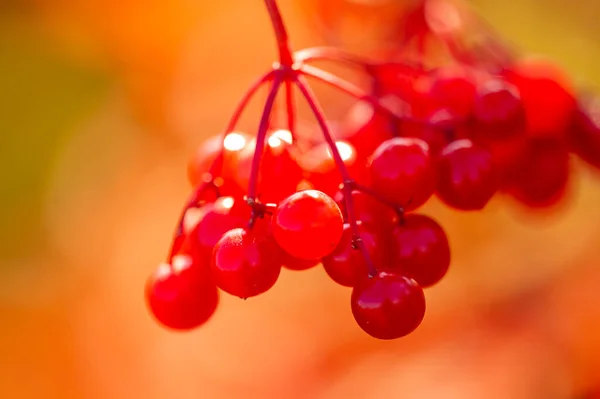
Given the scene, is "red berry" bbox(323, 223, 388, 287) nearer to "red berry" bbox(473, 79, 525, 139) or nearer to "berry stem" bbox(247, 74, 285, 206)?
"berry stem" bbox(247, 74, 285, 206)

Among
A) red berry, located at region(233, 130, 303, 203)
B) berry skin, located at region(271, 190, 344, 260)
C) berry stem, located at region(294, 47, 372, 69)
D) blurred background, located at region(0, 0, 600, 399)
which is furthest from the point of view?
blurred background, located at region(0, 0, 600, 399)

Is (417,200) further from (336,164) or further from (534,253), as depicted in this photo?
(534,253)

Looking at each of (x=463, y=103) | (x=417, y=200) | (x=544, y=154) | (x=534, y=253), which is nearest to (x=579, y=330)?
(x=534, y=253)

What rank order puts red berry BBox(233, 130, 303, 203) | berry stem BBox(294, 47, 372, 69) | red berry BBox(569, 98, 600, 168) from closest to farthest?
red berry BBox(233, 130, 303, 203), berry stem BBox(294, 47, 372, 69), red berry BBox(569, 98, 600, 168)

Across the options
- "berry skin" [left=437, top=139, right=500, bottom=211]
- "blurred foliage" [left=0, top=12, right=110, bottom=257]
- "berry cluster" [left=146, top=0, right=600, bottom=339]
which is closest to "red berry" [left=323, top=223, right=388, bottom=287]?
"berry cluster" [left=146, top=0, right=600, bottom=339]

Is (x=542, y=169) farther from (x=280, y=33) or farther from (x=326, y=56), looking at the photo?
(x=280, y=33)

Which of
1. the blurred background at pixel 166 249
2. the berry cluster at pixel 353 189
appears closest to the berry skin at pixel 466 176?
the berry cluster at pixel 353 189
